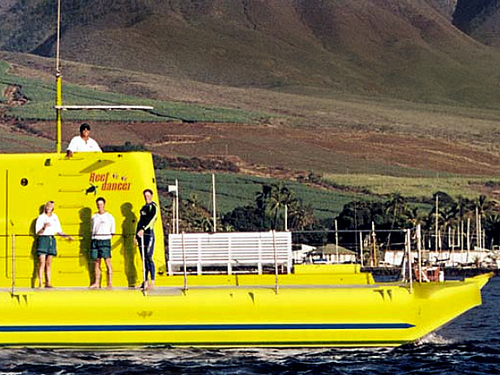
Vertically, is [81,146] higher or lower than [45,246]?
higher

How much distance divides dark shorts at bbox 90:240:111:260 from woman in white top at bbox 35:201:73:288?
1.80ft

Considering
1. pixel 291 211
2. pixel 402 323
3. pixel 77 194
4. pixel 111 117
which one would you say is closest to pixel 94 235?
pixel 77 194

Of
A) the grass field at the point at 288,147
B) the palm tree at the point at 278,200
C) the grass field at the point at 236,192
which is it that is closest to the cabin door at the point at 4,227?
the palm tree at the point at 278,200

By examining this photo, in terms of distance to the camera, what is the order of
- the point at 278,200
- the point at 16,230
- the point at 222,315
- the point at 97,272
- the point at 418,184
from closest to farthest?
the point at 222,315, the point at 97,272, the point at 16,230, the point at 278,200, the point at 418,184

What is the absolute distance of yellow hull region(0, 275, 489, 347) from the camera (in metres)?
20.0

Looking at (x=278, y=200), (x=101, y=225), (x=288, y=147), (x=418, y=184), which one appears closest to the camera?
(x=101, y=225)

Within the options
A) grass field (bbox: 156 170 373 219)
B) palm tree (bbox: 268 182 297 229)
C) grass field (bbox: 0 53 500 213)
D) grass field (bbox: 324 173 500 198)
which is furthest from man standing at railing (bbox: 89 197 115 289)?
grass field (bbox: 324 173 500 198)

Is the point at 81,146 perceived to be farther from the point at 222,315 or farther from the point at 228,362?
the point at 228,362

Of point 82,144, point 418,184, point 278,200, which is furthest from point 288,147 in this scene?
point 82,144

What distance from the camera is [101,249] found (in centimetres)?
2147

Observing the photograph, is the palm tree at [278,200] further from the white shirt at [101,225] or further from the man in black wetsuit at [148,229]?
the man in black wetsuit at [148,229]

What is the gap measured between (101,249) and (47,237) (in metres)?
0.96

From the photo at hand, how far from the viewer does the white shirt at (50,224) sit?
21.4 m

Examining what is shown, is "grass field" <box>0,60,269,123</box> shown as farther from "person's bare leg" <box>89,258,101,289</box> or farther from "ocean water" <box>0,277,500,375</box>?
"ocean water" <box>0,277,500,375</box>
